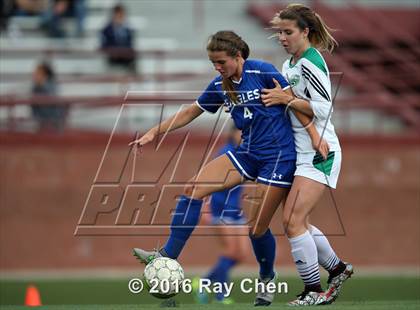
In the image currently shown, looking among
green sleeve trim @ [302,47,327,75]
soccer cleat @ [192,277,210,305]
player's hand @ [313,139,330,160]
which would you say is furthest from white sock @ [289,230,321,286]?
soccer cleat @ [192,277,210,305]

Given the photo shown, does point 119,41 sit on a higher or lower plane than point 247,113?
lower

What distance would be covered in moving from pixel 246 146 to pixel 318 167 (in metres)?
0.67

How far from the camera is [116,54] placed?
17.9 metres

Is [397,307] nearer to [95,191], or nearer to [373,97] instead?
[95,191]

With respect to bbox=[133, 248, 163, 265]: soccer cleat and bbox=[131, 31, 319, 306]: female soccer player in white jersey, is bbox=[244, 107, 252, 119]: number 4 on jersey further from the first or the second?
bbox=[133, 248, 163, 265]: soccer cleat

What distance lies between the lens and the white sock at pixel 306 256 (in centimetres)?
853

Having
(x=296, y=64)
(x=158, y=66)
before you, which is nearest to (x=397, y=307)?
(x=296, y=64)

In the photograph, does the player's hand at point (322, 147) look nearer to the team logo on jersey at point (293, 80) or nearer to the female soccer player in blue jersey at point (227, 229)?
the team logo on jersey at point (293, 80)

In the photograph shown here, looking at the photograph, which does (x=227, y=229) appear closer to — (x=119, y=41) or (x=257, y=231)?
(x=257, y=231)

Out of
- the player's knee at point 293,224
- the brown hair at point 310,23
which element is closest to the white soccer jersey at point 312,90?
the brown hair at point 310,23

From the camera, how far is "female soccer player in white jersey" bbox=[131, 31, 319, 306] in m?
8.57

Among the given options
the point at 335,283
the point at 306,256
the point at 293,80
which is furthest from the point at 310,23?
the point at 335,283

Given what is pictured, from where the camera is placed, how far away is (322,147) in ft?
27.9

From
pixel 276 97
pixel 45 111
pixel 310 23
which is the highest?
pixel 310 23
